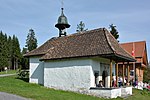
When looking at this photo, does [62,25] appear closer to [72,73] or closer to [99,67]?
[72,73]

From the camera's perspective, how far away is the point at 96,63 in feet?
76.4

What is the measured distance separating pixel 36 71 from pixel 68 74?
595 centimetres

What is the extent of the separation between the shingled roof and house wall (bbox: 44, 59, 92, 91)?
64cm

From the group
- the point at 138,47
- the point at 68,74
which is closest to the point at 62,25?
the point at 68,74

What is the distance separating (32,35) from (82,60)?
242 ft

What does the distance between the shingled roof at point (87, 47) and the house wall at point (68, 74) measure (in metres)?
0.64

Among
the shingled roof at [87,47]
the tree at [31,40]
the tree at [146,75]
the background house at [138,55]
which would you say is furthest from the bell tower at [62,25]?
the tree at [31,40]

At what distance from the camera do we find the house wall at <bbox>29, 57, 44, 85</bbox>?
27.9 m

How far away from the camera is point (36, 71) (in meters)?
28.7

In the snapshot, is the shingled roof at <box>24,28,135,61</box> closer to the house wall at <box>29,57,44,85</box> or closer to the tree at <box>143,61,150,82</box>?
the house wall at <box>29,57,44,85</box>

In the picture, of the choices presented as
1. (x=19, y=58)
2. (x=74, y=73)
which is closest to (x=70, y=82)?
(x=74, y=73)

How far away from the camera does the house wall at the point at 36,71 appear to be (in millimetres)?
27931

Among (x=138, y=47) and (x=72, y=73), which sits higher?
(x=138, y=47)

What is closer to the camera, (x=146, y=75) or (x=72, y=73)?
(x=72, y=73)
